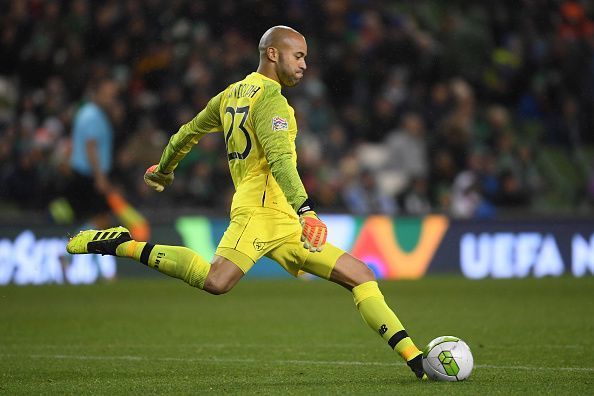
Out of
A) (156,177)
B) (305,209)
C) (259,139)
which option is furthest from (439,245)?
(305,209)

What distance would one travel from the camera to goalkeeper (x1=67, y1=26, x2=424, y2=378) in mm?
6883

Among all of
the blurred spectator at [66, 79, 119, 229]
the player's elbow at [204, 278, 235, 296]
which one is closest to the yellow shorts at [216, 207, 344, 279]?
the player's elbow at [204, 278, 235, 296]

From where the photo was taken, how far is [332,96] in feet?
63.7

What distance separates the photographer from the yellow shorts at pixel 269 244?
22.9 feet

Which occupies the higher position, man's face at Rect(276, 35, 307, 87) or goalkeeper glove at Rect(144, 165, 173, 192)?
man's face at Rect(276, 35, 307, 87)

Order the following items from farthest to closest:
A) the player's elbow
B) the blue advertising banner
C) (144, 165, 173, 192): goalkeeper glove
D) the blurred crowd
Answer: the blurred crowd
the blue advertising banner
(144, 165, 173, 192): goalkeeper glove
the player's elbow

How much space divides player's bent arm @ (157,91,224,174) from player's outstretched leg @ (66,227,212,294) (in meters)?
0.79

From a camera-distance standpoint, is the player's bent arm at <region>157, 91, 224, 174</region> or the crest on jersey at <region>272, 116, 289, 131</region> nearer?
the crest on jersey at <region>272, 116, 289, 131</region>

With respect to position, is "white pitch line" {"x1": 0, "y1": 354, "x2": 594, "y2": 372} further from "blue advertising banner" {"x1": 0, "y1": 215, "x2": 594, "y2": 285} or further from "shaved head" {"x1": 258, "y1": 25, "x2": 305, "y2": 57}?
"blue advertising banner" {"x1": 0, "y1": 215, "x2": 594, "y2": 285}

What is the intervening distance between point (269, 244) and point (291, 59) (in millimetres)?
1107

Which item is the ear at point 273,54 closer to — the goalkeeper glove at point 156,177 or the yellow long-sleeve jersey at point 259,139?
the yellow long-sleeve jersey at point 259,139

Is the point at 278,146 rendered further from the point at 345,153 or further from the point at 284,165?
the point at 345,153

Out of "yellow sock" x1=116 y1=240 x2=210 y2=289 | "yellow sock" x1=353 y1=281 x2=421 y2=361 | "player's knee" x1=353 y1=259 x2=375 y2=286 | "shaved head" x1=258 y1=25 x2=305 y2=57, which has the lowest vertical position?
"yellow sock" x1=353 y1=281 x2=421 y2=361

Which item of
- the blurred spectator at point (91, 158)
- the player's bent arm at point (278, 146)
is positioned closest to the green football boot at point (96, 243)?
the player's bent arm at point (278, 146)
